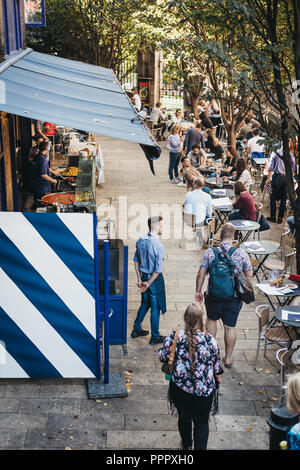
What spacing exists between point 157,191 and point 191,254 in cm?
477

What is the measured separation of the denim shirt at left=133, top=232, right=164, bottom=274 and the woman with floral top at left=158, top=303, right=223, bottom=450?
7.92ft

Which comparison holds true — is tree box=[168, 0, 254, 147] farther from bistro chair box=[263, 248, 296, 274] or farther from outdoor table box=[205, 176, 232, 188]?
bistro chair box=[263, 248, 296, 274]

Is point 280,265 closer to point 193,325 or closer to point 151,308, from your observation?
point 151,308

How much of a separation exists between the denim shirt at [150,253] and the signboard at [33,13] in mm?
8975

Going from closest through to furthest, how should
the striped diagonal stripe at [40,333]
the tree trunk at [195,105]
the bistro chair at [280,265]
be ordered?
the striped diagonal stripe at [40,333] < the bistro chair at [280,265] < the tree trunk at [195,105]

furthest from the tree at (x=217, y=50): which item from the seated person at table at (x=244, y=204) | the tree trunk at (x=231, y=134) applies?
the seated person at table at (x=244, y=204)

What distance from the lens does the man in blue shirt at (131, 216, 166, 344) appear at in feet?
23.6

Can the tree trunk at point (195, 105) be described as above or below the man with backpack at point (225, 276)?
below

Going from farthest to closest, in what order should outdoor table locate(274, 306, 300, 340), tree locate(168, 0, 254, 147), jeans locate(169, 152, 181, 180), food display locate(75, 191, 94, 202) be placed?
jeans locate(169, 152, 181, 180) → food display locate(75, 191, 94, 202) → tree locate(168, 0, 254, 147) → outdoor table locate(274, 306, 300, 340)

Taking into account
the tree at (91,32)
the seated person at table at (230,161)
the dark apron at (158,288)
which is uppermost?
the tree at (91,32)

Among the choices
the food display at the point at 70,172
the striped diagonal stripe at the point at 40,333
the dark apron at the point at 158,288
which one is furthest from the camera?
the food display at the point at 70,172

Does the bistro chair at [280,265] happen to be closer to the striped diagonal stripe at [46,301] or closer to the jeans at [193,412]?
the striped diagonal stripe at [46,301]

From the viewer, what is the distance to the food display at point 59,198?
11050 millimetres

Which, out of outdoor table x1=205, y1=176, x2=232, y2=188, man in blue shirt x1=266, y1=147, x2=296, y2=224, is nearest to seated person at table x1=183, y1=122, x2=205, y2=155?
outdoor table x1=205, y1=176, x2=232, y2=188
